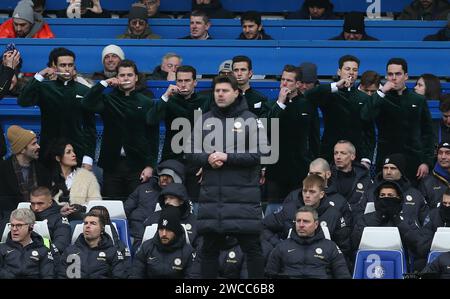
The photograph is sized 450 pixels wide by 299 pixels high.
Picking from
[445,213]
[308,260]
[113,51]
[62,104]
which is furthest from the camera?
[113,51]

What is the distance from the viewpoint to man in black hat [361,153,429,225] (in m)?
15.6

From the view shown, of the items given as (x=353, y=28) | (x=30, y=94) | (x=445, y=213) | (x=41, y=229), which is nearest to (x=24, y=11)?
(x=30, y=94)

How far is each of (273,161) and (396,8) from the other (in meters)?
5.01

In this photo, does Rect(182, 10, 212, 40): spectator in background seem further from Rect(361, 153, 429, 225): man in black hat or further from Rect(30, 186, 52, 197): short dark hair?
Rect(30, 186, 52, 197): short dark hair

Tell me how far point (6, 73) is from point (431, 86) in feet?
14.9

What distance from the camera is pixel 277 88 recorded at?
57.1 ft

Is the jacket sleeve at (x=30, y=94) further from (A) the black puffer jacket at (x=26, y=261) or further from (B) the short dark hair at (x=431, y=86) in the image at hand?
(B) the short dark hair at (x=431, y=86)

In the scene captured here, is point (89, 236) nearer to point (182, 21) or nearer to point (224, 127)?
point (224, 127)

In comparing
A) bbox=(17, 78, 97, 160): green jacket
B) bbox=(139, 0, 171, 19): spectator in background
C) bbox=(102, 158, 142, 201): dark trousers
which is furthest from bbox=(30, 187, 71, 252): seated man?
bbox=(139, 0, 171, 19): spectator in background

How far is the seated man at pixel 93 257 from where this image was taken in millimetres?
14758

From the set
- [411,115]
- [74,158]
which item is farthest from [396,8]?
[74,158]

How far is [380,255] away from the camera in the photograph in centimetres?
1494

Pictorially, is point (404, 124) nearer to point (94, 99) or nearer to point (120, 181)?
point (120, 181)

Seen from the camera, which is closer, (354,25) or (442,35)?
(354,25)
